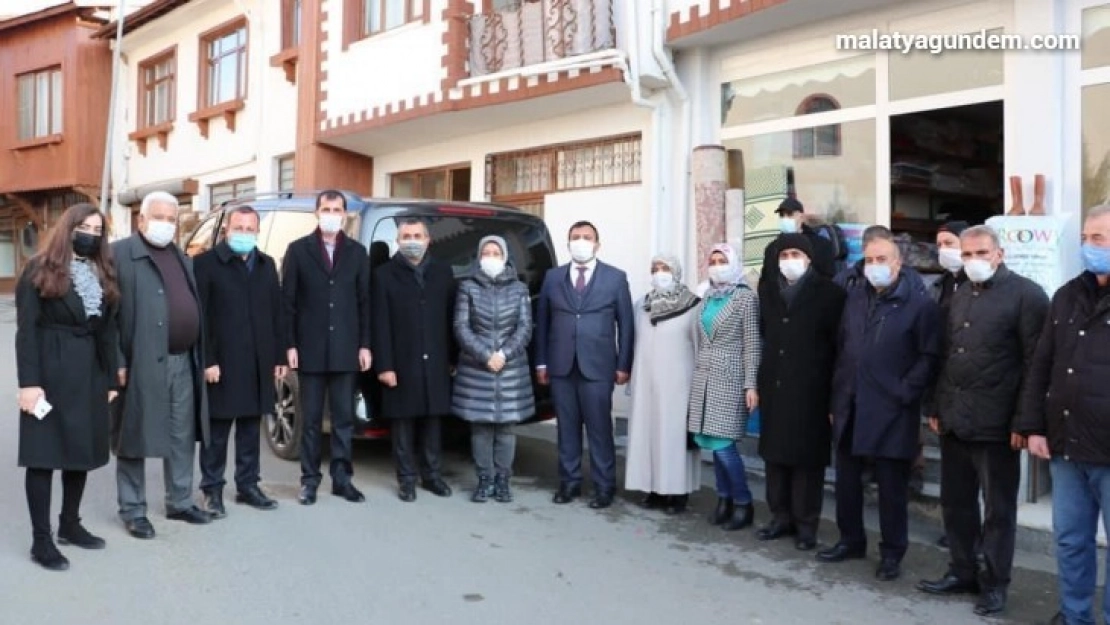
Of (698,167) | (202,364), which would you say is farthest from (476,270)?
(698,167)

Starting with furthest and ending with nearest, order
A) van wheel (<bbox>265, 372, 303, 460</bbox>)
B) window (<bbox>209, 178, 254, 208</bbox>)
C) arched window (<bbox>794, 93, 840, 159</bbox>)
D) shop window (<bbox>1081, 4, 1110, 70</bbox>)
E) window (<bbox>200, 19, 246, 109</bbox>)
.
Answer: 1. window (<bbox>200, 19, 246, 109</bbox>)
2. window (<bbox>209, 178, 254, 208</bbox>)
3. arched window (<bbox>794, 93, 840, 159</bbox>)
4. van wheel (<bbox>265, 372, 303, 460</bbox>)
5. shop window (<bbox>1081, 4, 1110, 70</bbox>)

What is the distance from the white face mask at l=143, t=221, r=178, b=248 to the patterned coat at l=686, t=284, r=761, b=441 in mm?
3193

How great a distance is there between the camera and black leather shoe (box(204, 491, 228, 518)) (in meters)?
5.66

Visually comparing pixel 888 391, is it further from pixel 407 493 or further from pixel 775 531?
pixel 407 493

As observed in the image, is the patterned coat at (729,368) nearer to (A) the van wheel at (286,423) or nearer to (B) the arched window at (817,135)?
(A) the van wheel at (286,423)

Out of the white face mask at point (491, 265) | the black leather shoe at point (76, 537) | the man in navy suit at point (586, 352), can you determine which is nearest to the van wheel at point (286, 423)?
the white face mask at point (491, 265)

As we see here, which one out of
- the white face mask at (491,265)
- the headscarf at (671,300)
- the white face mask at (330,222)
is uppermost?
the white face mask at (330,222)

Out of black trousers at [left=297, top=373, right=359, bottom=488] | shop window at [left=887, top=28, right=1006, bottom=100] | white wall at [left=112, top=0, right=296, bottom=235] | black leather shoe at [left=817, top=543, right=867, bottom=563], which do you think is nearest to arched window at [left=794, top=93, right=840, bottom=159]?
shop window at [left=887, top=28, right=1006, bottom=100]

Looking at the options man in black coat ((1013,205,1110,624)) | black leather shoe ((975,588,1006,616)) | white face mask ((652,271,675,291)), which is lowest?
black leather shoe ((975,588,1006,616))

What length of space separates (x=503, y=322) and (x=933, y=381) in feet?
8.75

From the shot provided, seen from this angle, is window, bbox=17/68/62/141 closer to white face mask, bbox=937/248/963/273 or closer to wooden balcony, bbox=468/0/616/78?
wooden balcony, bbox=468/0/616/78

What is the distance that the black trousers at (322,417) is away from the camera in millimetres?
6035

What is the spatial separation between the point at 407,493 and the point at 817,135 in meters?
4.92

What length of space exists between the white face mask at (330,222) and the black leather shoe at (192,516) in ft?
6.07
